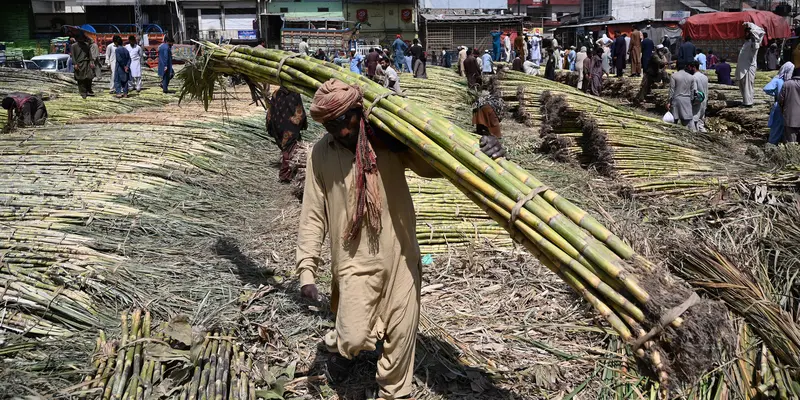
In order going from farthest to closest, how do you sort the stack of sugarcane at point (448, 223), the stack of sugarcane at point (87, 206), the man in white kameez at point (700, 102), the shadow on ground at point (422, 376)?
the man in white kameez at point (700, 102)
the stack of sugarcane at point (448, 223)
the stack of sugarcane at point (87, 206)
the shadow on ground at point (422, 376)

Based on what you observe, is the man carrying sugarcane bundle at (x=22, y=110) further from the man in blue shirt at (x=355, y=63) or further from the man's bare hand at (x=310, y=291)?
the man in blue shirt at (x=355, y=63)

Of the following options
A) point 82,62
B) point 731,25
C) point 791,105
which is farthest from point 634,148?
point 731,25

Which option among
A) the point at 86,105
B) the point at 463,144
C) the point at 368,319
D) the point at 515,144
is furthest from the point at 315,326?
the point at 86,105

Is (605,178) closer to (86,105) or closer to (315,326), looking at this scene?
(315,326)

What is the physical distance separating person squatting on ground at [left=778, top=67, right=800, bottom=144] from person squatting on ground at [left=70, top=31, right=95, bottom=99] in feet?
33.9

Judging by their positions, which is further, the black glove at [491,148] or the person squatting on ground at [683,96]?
the person squatting on ground at [683,96]

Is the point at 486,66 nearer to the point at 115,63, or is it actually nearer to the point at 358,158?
the point at 115,63

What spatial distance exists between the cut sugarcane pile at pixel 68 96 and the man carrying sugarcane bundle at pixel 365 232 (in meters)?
6.31

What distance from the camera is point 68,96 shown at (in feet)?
39.1

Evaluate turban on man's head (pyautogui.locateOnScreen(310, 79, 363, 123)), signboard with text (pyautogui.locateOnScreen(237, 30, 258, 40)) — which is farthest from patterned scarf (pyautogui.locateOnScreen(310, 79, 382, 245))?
signboard with text (pyautogui.locateOnScreen(237, 30, 258, 40))

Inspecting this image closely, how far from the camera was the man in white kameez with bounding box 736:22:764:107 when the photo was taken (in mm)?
10836

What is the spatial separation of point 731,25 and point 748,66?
11275 mm

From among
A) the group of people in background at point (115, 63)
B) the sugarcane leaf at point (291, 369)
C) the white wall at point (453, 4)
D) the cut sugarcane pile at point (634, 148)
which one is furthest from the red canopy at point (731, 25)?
the sugarcane leaf at point (291, 369)

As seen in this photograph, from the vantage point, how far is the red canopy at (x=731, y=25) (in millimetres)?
20078
